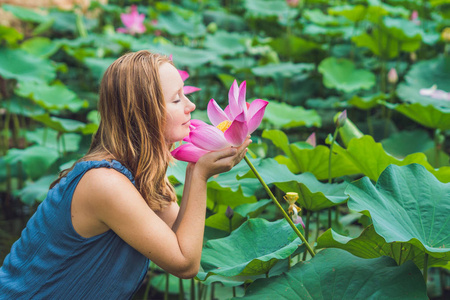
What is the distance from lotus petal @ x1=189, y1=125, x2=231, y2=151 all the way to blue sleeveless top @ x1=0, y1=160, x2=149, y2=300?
0.20 m

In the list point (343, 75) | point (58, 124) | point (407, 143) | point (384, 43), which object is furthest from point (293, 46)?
point (58, 124)

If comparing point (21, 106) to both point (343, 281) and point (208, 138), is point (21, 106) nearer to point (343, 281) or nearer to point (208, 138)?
point (208, 138)

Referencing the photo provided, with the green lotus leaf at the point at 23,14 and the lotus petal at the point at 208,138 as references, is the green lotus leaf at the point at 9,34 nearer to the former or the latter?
the green lotus leaf at the point at 23,14

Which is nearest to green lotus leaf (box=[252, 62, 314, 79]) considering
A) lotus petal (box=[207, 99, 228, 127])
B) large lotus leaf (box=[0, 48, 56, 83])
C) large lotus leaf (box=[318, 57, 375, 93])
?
large lotus leaf (box=[318, 57, 375, 93])

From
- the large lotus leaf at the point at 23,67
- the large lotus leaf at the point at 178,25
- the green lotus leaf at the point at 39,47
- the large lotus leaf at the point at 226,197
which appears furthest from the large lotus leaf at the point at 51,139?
the large lotus leaf at the point at 178,25

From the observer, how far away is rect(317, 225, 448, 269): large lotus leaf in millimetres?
1035

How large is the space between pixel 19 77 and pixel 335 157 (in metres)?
2.54

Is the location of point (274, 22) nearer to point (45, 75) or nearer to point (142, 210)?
point (45, 75)

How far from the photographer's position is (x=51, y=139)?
2.94m

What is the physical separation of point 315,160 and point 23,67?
2597 mm

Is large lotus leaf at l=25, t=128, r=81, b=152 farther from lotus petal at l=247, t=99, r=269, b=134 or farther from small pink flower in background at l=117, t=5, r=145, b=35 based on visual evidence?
lotus petal at l=247, t=99, r=269, b=134

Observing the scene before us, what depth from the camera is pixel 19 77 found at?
3271 mm

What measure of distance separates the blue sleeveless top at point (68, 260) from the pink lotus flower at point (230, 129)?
0.57 ft

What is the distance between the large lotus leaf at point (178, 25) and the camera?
4.26 meters
